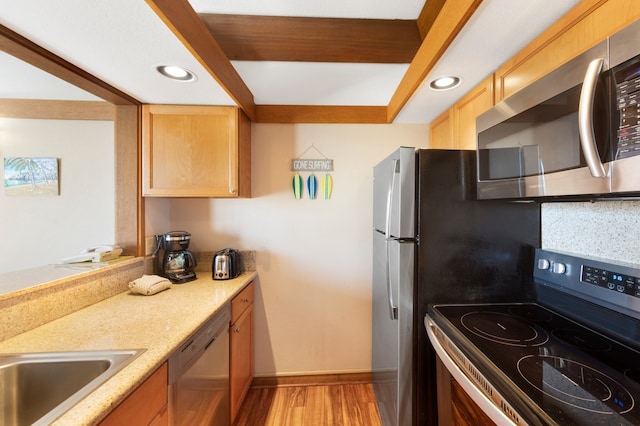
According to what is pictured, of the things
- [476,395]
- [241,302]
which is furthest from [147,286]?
[476,395]

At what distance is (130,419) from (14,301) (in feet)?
2.57

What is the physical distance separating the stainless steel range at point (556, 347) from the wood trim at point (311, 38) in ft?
4.48

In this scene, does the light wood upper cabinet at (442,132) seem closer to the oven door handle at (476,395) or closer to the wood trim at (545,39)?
the wood trim at (545,39)

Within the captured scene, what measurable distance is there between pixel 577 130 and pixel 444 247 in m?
0.69

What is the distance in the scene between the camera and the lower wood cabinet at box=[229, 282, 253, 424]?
1.52 m

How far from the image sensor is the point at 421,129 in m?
2.07

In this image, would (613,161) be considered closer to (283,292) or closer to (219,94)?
(219,94)

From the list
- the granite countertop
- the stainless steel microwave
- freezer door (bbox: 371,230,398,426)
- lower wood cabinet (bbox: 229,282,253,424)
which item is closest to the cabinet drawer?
lower wood cabinet (bbox: 229,282,253,424)

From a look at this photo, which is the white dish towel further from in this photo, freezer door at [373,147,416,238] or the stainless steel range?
the stainless steel range

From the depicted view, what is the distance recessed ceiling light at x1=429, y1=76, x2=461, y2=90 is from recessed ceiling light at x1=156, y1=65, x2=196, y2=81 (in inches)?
52.4

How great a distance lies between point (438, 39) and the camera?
1.03 m

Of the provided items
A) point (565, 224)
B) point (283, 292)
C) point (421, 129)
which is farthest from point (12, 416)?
point (421, 129)

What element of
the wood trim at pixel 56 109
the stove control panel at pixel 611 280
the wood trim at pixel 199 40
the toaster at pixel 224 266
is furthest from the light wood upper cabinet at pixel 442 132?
the wood trim at pixel 56 109

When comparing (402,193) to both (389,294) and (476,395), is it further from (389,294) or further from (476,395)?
(476,395)
